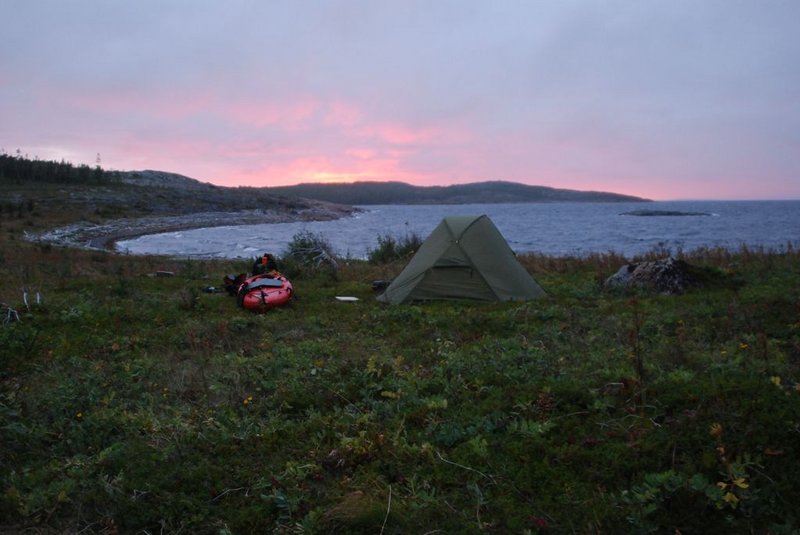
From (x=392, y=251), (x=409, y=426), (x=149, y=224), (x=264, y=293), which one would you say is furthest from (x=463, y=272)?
(x=149, y=224)

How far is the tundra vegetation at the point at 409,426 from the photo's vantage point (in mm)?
3613

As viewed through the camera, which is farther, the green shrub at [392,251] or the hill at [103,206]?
the hill at [103,206]

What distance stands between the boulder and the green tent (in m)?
1.78

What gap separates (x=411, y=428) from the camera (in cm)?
A: 476

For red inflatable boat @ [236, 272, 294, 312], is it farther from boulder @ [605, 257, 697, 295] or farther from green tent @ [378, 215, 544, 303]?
boulder @ [605, 257, 697, 295]

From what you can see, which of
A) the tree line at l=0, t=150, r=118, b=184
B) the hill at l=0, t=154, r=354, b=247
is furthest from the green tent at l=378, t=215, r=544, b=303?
the tree line at l=0, t=150, r=118, b=184

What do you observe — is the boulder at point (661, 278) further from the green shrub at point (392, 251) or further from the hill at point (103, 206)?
the hill at point (103, 206)

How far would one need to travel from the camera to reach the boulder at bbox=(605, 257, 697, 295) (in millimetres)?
11430

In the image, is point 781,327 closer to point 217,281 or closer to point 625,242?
point 217,281

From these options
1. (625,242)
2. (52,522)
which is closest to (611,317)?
(52,522)

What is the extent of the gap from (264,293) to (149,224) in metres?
43.0

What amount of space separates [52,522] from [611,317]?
7.32m

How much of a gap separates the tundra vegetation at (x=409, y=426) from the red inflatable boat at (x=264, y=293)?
1.82m

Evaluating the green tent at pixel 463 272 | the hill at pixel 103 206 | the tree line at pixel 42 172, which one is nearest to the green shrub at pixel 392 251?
the green tent at pixel 463 272
